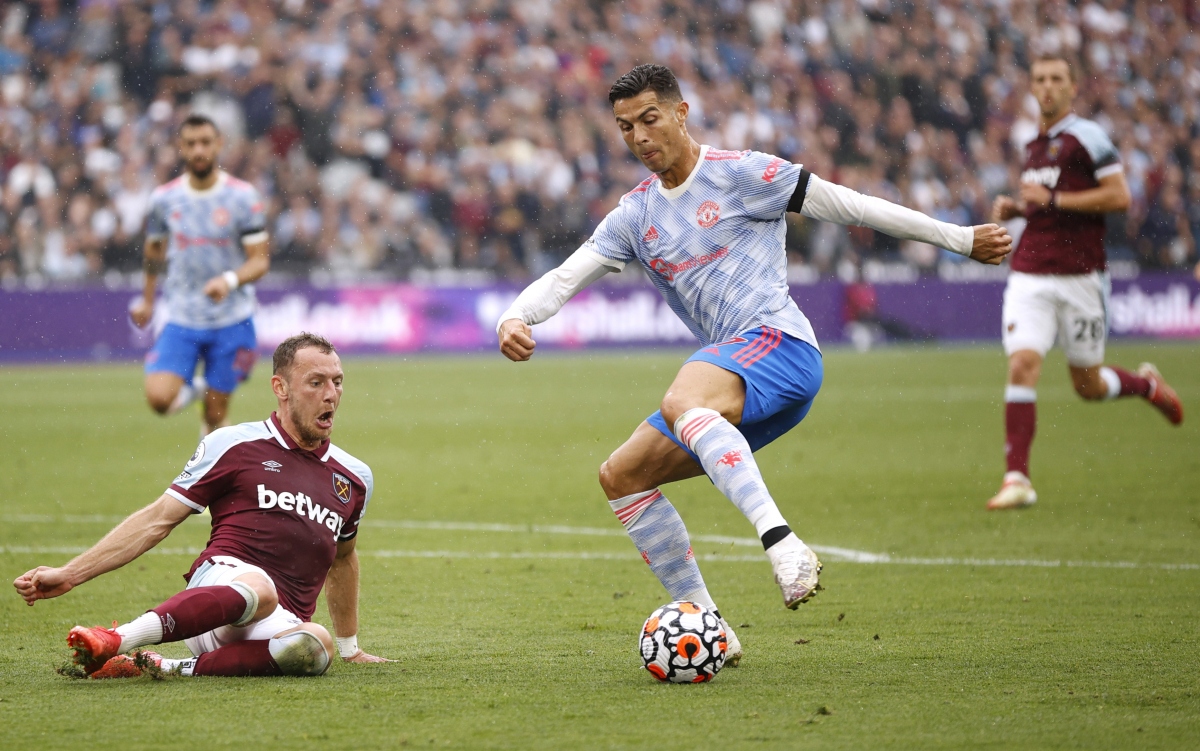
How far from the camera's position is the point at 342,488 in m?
5.24

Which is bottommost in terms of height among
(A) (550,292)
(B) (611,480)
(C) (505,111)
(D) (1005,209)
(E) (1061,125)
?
(B) (611,480)

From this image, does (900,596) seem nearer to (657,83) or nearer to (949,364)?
(657,83)

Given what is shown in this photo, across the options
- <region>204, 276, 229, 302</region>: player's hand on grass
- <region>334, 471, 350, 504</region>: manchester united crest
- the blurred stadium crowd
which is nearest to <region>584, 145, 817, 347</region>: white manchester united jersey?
<region>334, 471, 350, 504</region>: manchester united crest

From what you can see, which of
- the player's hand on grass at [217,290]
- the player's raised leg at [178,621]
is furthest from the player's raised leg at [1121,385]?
the player's raised leg at [178,621]

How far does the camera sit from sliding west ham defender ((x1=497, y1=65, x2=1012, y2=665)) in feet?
17.3

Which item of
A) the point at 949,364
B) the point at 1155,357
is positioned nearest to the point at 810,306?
the point at 949,364

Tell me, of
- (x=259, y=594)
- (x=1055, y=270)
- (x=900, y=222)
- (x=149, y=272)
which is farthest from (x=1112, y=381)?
(x=259, y=594)

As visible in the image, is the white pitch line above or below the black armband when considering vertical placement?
below

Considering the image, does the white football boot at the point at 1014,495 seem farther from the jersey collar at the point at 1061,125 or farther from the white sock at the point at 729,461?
the white sock at the point at 729,461

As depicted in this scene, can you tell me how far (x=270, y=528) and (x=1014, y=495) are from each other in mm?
6001

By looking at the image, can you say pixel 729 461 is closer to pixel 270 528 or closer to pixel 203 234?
pixel 270 528

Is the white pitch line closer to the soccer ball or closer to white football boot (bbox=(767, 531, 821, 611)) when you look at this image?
the soccer ball

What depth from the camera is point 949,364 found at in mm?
22531

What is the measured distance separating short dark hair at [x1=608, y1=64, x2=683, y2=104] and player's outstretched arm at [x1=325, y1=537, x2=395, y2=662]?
1897 mm
